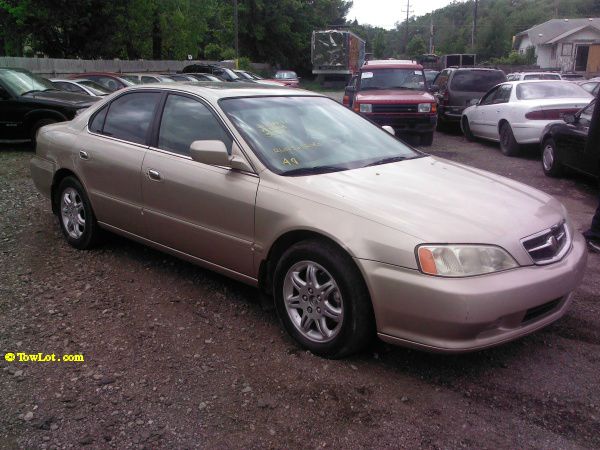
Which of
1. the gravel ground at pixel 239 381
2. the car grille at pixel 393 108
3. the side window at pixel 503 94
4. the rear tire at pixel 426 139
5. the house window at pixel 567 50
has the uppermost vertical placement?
the house window at pixel 567 50

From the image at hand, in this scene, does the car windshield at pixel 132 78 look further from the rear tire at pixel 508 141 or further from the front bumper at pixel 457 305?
the front bumper at pixel 457 305

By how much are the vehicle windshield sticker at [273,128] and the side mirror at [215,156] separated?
1.07 feet

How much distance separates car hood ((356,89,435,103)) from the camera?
11594 millimetres

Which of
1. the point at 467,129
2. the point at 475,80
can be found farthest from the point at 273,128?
the point at 475,80

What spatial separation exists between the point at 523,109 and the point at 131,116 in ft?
26.4

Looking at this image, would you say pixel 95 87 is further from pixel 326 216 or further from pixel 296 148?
pixel 326 216

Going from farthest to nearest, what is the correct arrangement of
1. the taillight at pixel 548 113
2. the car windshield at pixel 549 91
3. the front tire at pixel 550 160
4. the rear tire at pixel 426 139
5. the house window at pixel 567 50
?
the house window at pixel 567 50
the rear tire at pixel 426 139
the car windshield at pixel 549 91
the taillight at pixel 548 113
the front tire at pixel 550 160

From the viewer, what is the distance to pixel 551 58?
54156 mm

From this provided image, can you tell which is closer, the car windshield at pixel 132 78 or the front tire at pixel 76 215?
the front tire at pixel 76 215

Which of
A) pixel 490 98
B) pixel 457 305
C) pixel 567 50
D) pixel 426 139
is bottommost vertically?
pixel 426 139

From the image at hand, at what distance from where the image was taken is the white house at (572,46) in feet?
160

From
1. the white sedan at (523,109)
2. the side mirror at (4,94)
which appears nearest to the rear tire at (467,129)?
the white sedan at (523,109)

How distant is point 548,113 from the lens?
10258mm

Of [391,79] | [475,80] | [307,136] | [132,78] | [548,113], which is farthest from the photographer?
[132,78]
